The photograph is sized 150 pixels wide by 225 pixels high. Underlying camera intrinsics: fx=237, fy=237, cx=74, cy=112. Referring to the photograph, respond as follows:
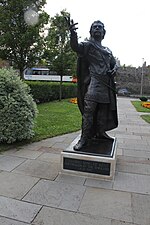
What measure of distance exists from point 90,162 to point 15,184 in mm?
1234

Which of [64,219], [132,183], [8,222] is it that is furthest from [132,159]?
[8,222]

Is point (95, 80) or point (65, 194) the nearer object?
point (65, 194)

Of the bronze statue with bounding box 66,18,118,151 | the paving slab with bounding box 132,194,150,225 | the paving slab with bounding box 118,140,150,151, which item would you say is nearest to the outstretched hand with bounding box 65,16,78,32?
the bronze statue with bounding box 66,18,118,151

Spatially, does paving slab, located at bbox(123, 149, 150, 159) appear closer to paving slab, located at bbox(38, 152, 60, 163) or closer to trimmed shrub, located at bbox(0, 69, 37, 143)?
paving slab, located at bbox(38, 152, 60, 163)

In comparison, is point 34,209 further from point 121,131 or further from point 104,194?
point 121,131

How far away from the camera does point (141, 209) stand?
3021 millimetres

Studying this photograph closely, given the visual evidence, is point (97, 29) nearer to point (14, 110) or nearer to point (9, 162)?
point (14, 110)

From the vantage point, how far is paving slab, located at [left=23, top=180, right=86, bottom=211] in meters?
3.09

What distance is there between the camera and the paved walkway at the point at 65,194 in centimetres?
279

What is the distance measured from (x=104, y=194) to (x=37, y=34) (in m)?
12.4

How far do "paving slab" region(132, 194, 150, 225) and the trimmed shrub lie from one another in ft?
11.1

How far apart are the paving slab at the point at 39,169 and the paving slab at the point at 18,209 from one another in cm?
87

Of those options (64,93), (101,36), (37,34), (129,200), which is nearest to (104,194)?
(129,200)

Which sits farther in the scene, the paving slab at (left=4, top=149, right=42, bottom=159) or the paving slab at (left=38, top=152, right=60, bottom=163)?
the paving slab at (left=4, top=149, right=42, bottom=159)
